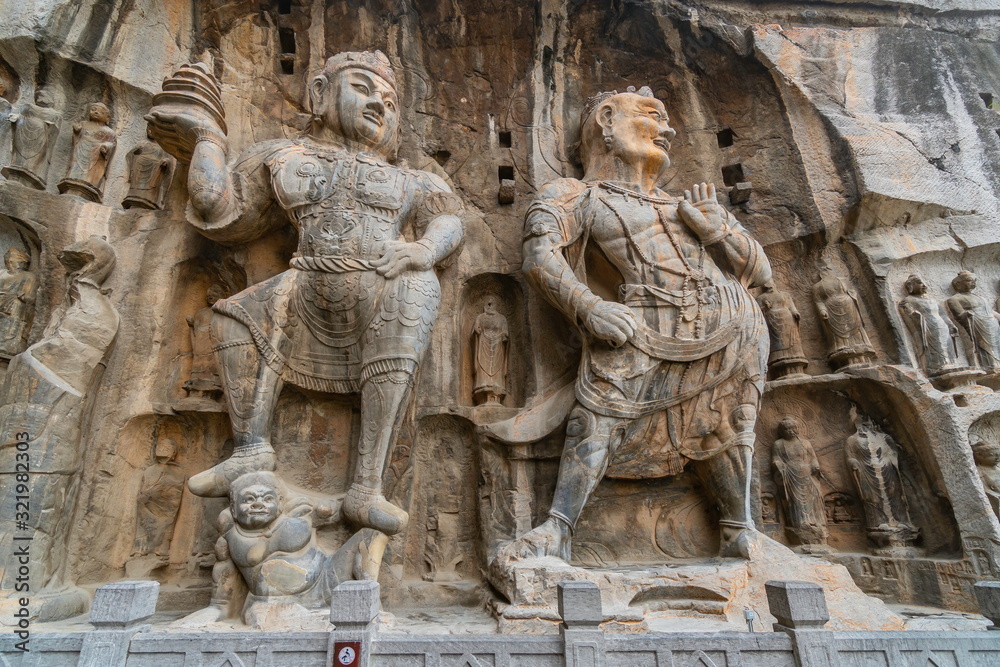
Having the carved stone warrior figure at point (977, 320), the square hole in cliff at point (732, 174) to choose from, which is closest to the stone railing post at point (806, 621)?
the carved stone warrior figure at point (977, 320)

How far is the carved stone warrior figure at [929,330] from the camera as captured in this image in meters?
4.98

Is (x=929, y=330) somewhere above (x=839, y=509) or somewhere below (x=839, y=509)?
above

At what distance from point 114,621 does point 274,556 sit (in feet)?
3.20

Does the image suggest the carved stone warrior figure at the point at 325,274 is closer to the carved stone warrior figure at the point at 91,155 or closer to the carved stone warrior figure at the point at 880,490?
the carved stone warrior figure at the point at 91,155

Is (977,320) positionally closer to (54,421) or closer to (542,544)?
(542,544)

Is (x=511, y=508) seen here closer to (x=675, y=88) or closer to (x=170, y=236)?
(x=170, y=236)

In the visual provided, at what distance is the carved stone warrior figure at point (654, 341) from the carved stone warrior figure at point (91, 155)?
3686 millimetres

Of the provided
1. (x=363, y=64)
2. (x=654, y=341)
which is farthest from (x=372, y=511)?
(x=363, y=64)

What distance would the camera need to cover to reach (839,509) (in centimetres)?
506

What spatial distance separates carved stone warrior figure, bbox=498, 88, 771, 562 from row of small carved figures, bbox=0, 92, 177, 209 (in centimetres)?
328

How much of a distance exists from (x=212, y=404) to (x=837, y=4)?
26.2 ft

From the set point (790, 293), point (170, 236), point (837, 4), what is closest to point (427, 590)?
point (170, 236)

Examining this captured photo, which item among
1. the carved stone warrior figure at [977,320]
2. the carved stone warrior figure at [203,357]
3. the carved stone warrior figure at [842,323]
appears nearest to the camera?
the carved stone warrior figure at [203,357]

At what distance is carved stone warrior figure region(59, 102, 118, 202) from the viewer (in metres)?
4.81
